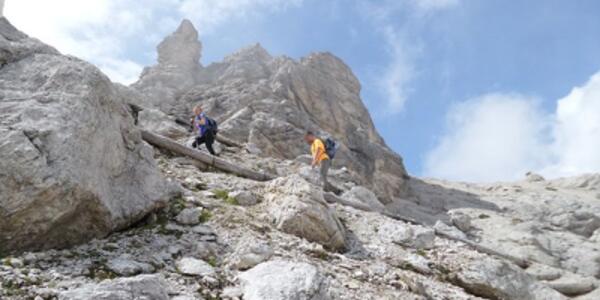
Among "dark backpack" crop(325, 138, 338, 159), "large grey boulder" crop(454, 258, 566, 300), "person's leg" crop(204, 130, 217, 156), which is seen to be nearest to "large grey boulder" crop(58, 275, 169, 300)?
"large grey boulder" crop(454, 258, 566, 300)

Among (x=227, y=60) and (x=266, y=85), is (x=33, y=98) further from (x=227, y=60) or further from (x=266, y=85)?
(x=227, y=60)

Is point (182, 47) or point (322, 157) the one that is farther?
point (182, 47)

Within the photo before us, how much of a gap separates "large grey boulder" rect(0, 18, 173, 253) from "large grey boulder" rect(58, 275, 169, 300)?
5.84 ft

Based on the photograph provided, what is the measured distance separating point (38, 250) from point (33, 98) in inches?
99.7

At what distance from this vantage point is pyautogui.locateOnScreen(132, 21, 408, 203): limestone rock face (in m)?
43.1

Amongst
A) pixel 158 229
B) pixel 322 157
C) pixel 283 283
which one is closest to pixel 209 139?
pixel 322 157

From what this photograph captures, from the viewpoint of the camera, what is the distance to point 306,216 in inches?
426

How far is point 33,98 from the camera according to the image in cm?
770

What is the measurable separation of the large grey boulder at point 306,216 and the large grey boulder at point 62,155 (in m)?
2.75

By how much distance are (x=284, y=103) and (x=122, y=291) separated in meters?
45.4

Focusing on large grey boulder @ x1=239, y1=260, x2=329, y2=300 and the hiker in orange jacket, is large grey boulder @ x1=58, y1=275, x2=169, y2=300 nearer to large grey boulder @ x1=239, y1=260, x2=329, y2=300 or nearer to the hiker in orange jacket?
large grey boulder @ x1=239, y1=260, x2=329, y2=300


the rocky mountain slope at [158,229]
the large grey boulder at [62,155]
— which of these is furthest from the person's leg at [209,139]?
the large grey boulder at [62,155]

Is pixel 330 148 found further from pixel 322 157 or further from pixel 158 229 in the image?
pixel 158 229

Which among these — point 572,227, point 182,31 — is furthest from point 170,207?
point 182,31
